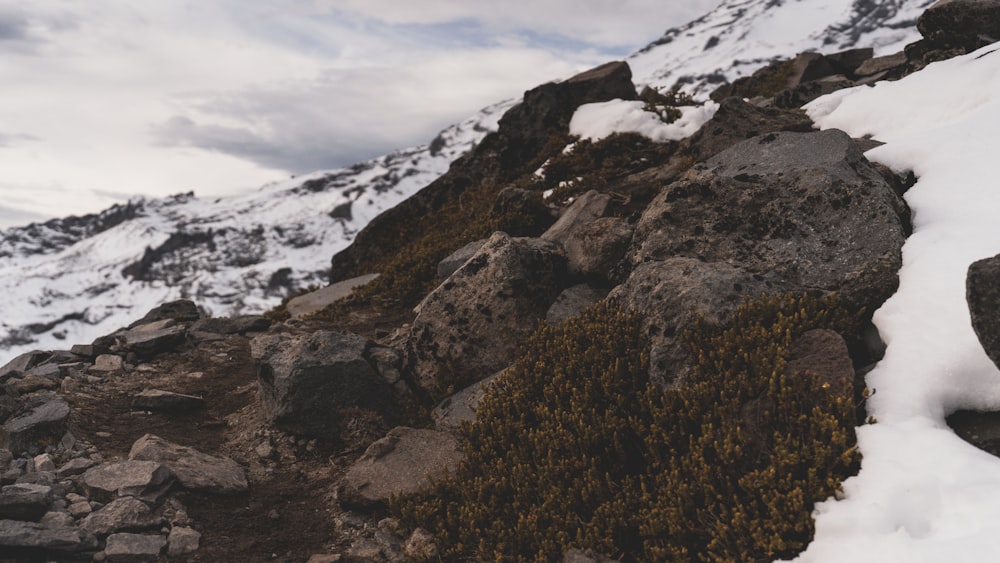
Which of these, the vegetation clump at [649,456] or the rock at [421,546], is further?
the rock at [421,546]

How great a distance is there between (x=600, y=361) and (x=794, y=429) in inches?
92.8

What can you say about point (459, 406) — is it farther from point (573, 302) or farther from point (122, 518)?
point (122, 518)

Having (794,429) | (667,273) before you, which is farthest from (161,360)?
(794,429)

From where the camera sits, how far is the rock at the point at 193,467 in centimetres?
693

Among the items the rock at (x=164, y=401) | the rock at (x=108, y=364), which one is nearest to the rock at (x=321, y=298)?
the rock at (x=108, y=364)

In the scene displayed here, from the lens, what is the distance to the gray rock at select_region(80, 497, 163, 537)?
19.0ft

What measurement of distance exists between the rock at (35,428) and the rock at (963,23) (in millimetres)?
18447

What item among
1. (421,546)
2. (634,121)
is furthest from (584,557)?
(634,121)

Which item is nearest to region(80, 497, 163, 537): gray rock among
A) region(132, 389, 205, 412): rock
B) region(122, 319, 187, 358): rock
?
region(132, 389, 205, 412): rock

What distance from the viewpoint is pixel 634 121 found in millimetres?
17328

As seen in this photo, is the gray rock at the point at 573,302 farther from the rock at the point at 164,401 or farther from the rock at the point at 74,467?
the rock at the point at 74,467

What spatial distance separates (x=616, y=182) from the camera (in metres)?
14.7

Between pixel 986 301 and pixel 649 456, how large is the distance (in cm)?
305

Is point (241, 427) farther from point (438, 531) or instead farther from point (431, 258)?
point (431, 258)
